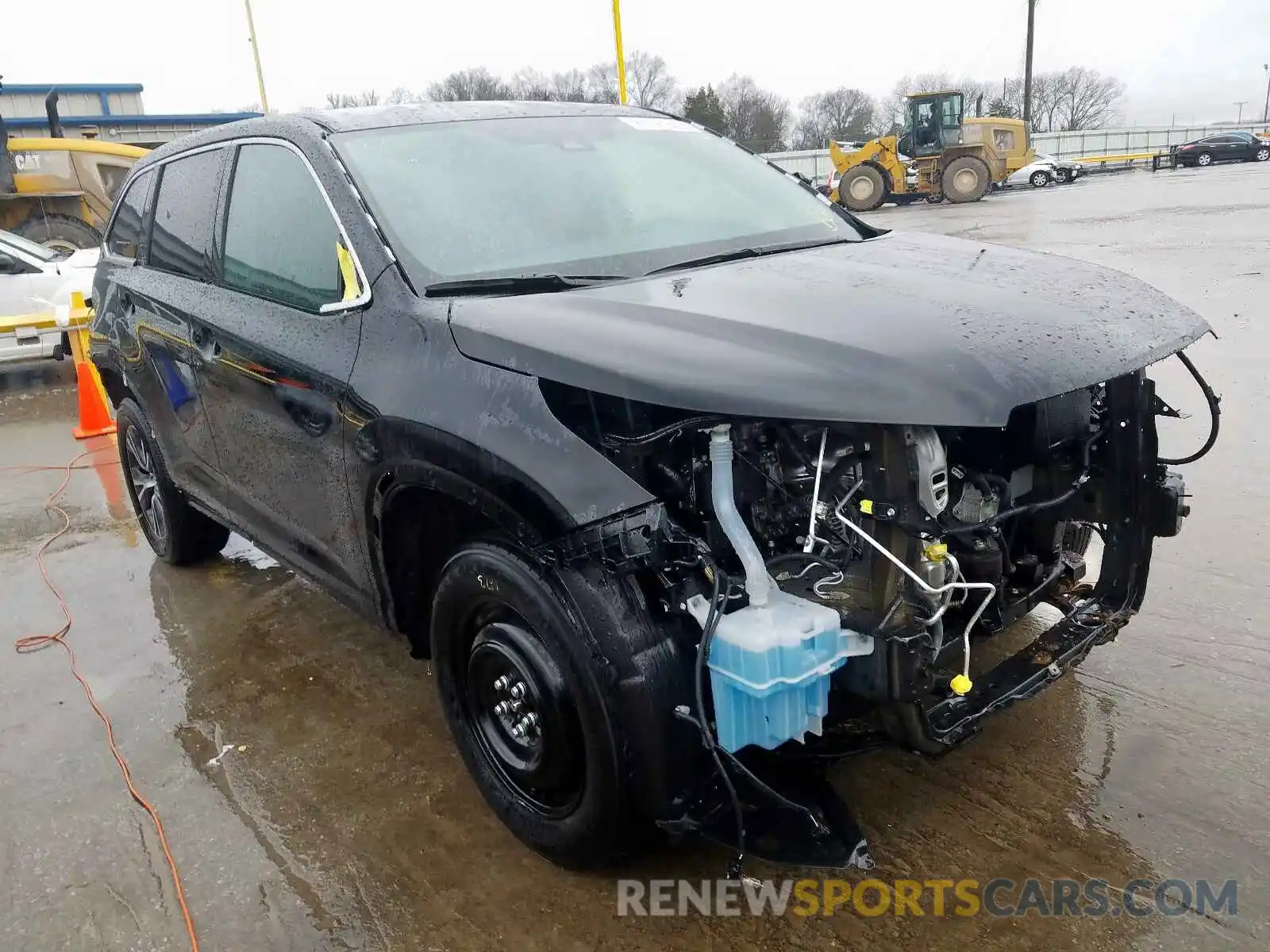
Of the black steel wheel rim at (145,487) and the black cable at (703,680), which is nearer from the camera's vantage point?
the black cable at (703,680)

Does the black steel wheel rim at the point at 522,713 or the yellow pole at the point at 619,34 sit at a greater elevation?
the yellow pole at the point at 619,34

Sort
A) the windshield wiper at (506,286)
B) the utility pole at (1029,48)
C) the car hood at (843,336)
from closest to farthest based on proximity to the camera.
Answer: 1. the car hood at (843,336)
2. the windshield wiper at (506,286)
3. the utility pole at (1029,48)

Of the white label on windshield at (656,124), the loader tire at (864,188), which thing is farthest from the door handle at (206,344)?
the loader tire at (864,188)

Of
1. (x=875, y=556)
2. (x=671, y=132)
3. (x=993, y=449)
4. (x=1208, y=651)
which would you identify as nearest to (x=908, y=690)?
(x=875, y=556)

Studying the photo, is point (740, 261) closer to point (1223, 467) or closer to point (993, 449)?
point (993, 449)

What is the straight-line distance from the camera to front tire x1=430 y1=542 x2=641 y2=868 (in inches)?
85.7

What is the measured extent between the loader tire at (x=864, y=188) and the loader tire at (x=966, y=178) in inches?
68.4

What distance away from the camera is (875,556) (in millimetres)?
2039

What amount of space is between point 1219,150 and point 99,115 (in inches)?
1647

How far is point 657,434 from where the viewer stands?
2109mm

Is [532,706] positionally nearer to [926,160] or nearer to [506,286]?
[506,286]

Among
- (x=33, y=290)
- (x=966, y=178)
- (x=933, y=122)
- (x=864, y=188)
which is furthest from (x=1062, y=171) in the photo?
(x=33, y=290)

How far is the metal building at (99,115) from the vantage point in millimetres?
31156

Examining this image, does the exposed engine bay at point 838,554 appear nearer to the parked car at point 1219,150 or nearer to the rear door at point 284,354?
the rear door at point 284,354
